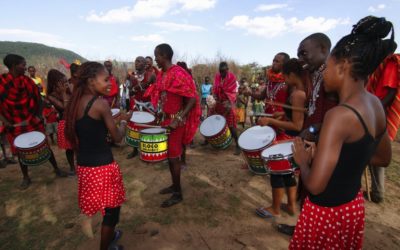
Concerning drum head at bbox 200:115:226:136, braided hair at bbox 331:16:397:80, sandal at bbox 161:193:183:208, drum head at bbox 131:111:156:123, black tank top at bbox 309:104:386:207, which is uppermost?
braided hair at bbox 331:16:397:80

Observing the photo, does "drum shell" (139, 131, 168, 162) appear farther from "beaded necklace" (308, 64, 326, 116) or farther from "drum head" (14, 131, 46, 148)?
"drum head" (14, 131, 46, 148)

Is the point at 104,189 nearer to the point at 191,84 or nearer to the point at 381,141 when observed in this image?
the point at 191,84

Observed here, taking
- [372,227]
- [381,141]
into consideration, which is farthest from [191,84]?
[372,227]

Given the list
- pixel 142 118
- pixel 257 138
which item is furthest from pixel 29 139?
pixel 257 138

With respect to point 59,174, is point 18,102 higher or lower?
higher

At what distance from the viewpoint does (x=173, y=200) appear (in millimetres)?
3906

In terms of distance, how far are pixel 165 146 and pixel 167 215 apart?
3.11ft

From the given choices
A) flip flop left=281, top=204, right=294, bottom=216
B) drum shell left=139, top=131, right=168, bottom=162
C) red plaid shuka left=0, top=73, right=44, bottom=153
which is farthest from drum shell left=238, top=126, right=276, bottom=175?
red plaid shuka left=0, top=73, right=44, bottom=153

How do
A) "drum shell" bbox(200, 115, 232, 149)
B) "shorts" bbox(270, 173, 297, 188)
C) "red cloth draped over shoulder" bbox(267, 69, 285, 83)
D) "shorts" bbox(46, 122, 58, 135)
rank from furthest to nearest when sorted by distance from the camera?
"shorts" bbox(46, 122, 58, 135) → "drum shell" bbox(200, 115, 232, 149) → "red cloth draped over shoulder" bbox(267, 69, 285, 83) → "shorts" bbox(270, 173, 297, 188)

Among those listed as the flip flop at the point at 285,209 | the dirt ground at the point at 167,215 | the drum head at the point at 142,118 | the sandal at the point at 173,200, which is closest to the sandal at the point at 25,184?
the dirt ground at the point at 167,215

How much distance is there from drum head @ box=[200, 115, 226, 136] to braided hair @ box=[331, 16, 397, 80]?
418 cm

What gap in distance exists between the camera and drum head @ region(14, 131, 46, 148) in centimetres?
424

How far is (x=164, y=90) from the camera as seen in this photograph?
12.4 ft

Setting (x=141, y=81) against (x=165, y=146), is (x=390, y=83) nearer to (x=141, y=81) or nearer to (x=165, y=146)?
(x=165, y=146)
